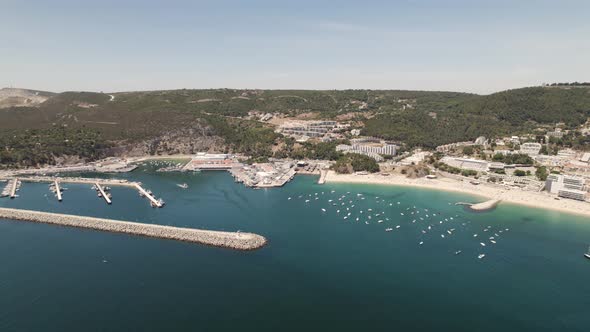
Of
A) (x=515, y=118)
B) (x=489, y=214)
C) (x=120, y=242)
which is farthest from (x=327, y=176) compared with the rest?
(x=515, y=118)

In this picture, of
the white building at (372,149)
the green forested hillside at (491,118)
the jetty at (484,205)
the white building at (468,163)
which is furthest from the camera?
the green forested hillside at (491,118)

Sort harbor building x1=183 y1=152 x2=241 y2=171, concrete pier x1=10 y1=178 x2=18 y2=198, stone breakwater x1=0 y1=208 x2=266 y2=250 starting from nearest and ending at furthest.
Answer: stone breakwater x1=0 y1=208 x2=266 y2=250, concrete pier x1=10 y1=178 x2=18 y2=198, harbor building x1=183 y1=152 x2=241 y2=171

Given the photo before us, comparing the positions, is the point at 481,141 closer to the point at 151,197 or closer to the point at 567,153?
the point at 567,153

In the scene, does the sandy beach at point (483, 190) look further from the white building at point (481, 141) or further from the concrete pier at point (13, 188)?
the concrete pier at point (13, 188)

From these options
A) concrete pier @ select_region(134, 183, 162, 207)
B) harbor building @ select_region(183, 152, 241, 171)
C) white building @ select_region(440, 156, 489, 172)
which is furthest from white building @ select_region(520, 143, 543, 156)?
concrete pier @ select_region(134, 183, 162, 207)

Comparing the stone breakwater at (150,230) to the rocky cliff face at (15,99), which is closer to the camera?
the stone breakwater at (150,230)

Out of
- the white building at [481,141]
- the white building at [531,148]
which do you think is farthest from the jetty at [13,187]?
the white building at [481,141]

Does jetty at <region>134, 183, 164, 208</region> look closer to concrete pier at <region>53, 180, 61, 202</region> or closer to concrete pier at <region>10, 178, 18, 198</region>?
concrete pier at <region>53, 180, 61, 202</region>
